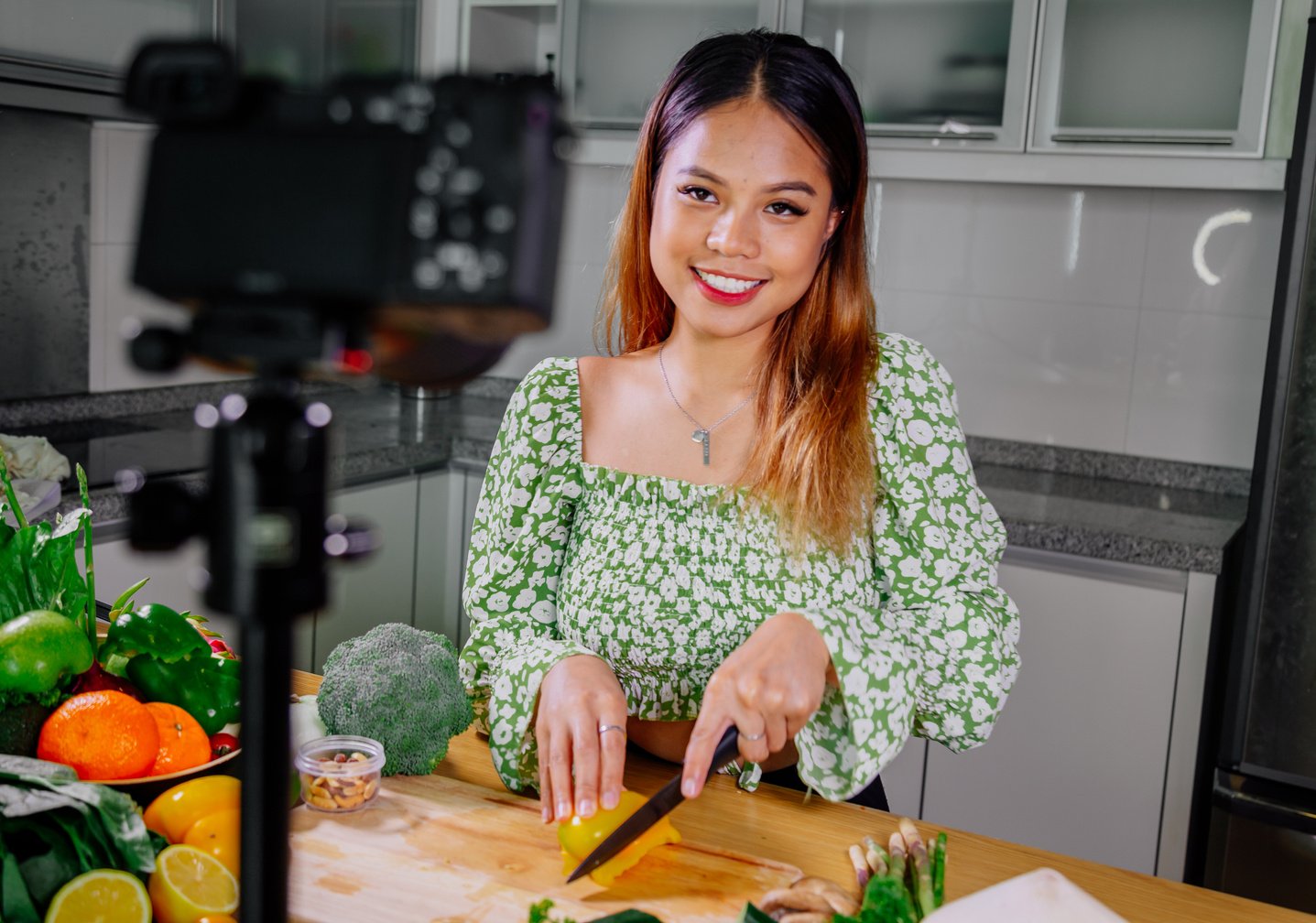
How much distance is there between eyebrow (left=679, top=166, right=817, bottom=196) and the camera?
3.93ft

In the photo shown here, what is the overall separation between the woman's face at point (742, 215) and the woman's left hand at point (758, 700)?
0.39 m

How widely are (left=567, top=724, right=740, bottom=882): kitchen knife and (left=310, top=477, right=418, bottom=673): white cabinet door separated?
170 centimetres

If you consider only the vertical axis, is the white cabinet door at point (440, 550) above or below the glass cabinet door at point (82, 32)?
below

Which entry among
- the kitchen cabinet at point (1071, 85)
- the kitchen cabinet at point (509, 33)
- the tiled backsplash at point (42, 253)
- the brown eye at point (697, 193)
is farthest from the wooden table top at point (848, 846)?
the kitchen cabinet at point (509, 33)

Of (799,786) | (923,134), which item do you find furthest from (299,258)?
(923,134)

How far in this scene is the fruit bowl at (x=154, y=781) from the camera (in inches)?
35.2

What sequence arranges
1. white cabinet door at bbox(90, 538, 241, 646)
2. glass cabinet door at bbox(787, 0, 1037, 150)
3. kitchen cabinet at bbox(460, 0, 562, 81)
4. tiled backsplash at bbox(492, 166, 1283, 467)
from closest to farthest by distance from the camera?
white cabinet door at bbox(90, 538, 241, 646)
glass cabinet door at bbox(787, 0, 1037, 150)
tiled backsplash at bbox(492, 166, 1283, 467)
kitchen cabinet at bbox(460, 0, 562, 81)

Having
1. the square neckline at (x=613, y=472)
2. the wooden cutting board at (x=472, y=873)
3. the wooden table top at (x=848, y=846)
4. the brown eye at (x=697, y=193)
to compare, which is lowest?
the wooden table top at (x=848, y=846)

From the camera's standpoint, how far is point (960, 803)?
2.36 metres

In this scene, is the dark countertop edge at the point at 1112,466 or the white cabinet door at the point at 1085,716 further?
the dark countertop edge at the point at 1112,466

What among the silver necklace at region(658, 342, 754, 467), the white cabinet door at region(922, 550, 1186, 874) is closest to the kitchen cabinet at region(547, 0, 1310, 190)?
the white cabinet door at region(922, 550, 1186, 874)

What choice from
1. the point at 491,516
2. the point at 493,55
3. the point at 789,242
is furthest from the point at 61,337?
the point at 789,242

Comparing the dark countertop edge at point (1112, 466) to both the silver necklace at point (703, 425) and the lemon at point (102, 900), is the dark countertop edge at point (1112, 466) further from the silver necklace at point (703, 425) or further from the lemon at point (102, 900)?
the lemon at point (102, 900)

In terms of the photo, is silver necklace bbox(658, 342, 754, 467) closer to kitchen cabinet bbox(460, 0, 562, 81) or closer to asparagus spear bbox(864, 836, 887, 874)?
asparagus spear bbox(864, 836, 887, 874)
